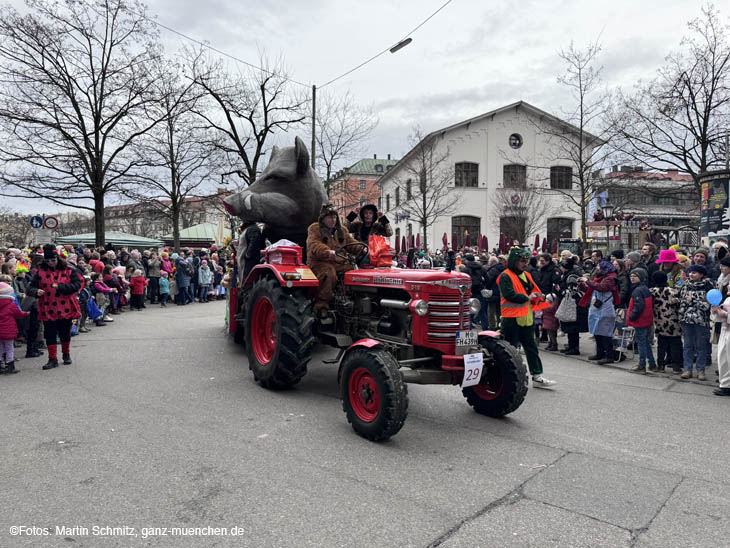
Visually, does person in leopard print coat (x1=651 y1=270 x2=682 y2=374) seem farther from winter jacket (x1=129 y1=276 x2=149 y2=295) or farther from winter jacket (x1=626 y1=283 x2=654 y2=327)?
winter jacket (x1=129 y1=276 x2=149 y2=295)

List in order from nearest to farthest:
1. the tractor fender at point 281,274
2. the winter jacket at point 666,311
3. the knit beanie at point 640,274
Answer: the tractor fender at point 281,274 → the winter jacket at point 666,311 → the knit beanie at point 640,274

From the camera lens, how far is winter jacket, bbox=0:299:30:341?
7.30 meters

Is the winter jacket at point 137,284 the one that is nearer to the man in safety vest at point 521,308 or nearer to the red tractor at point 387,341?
the red tractor at point 387,341

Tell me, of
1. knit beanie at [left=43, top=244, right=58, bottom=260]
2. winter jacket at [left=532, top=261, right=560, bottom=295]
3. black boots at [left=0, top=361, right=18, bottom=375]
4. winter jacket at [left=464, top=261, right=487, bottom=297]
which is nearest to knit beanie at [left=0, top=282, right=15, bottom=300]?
knit beanie at [left=43, top=244, right=58, bottom=260]

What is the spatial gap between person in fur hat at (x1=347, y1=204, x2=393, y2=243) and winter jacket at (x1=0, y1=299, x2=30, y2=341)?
4939 mm

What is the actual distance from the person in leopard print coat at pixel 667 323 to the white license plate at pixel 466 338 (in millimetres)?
4253

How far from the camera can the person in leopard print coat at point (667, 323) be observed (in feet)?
25.6

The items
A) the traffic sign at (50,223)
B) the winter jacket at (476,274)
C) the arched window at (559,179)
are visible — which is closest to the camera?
the winter jacket at (476,274)

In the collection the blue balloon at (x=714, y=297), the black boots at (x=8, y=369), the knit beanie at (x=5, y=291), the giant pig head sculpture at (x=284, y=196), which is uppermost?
the giant pig head sculpture at (x=284, y=196)

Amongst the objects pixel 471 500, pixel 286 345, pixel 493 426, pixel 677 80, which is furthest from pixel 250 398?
pixel 677 80

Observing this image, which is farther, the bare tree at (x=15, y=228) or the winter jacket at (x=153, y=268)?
the bare tree at (x=15, y=228)

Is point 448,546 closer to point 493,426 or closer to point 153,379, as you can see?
point 493,426

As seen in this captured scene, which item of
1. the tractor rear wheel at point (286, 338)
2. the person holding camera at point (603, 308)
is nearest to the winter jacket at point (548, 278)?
the person holding camera at point (603, 308)

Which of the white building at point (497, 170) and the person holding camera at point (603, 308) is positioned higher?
the white building at point (497, 170)
